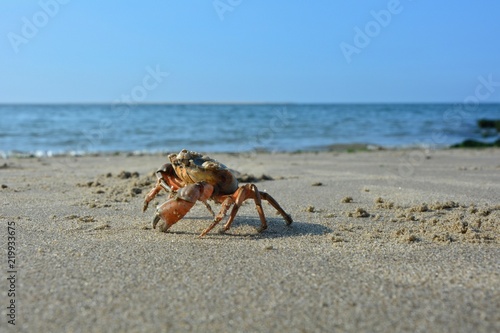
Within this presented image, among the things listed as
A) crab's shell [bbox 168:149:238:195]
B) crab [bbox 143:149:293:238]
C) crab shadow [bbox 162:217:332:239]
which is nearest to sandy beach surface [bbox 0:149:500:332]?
crab shadow [bbox 162:217:332:239]

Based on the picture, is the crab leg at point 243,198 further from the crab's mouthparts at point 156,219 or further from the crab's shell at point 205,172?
the crab's mouthparts at point 156,219

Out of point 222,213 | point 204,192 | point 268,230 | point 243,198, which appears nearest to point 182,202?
point 204,192

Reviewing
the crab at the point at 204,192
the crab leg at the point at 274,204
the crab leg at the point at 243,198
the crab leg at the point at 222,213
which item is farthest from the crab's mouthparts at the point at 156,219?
the crab leg at the point at 274,204

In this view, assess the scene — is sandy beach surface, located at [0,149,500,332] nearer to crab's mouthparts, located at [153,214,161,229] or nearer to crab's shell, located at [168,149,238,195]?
crab's mouthparts, located at [153,214,161,229]

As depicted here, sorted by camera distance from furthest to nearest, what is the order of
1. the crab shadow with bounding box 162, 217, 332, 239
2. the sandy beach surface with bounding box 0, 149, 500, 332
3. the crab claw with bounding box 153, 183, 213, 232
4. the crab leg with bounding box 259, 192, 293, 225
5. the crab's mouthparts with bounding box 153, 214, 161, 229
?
the crab leg with bounding box 259, 192, 293, 225 < the crab shadow with bounding box 162, 217, 332, 239 < the crab's mouthparts with bounding box 153, 214, 161, 229 < the crab claw with bounding box 153, 183, 213, 232 < the sandy beach surface with bounding box 0, 149, 500, 332

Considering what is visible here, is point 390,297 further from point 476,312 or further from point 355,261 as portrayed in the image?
point 355,261
